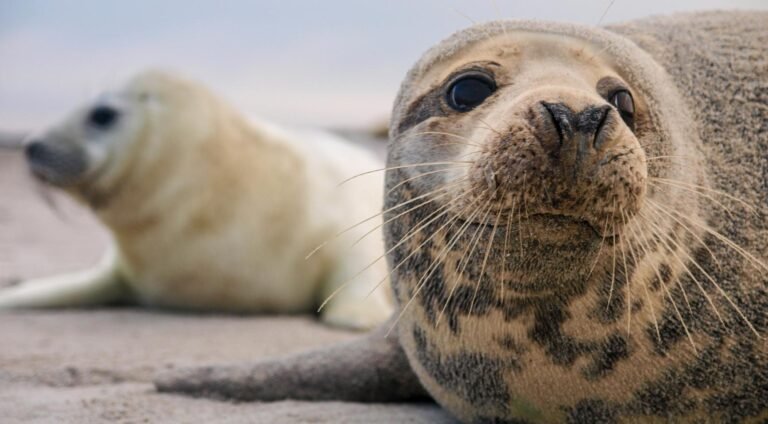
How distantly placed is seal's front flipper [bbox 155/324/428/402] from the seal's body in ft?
6.26

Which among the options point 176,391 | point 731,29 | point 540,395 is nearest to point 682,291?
point 540,395

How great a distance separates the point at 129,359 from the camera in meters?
3.61

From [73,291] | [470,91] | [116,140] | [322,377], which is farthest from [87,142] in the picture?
[470,91]

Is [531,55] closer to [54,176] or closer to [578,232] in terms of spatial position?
[578,232]

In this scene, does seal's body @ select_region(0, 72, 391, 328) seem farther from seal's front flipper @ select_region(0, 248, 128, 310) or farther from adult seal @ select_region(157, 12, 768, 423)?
adult seal @ select_region(157, 12, 768, 423)

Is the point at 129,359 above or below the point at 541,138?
below

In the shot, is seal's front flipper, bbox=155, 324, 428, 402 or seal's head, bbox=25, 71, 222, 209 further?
seal's head, bbox=25, 71, 222, 209

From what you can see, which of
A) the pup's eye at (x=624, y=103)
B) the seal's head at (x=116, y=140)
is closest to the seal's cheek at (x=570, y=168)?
the pup's eye at (x=624, y=103)

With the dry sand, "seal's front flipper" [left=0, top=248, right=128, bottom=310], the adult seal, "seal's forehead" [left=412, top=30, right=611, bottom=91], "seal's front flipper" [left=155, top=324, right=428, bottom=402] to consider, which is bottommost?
"seal's front flipper" [left=0, top=248, right=128, bottom=310]

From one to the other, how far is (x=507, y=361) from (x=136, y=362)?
1.83 metres

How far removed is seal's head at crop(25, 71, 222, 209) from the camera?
5.11 m

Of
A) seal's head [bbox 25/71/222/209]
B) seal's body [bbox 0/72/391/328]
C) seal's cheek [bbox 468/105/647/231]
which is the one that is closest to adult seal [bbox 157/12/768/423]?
seal's cheek [bbox 468/105/647/231]

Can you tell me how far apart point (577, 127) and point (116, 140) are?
3.83 meters

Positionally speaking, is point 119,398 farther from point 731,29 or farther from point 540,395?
point 731,29
